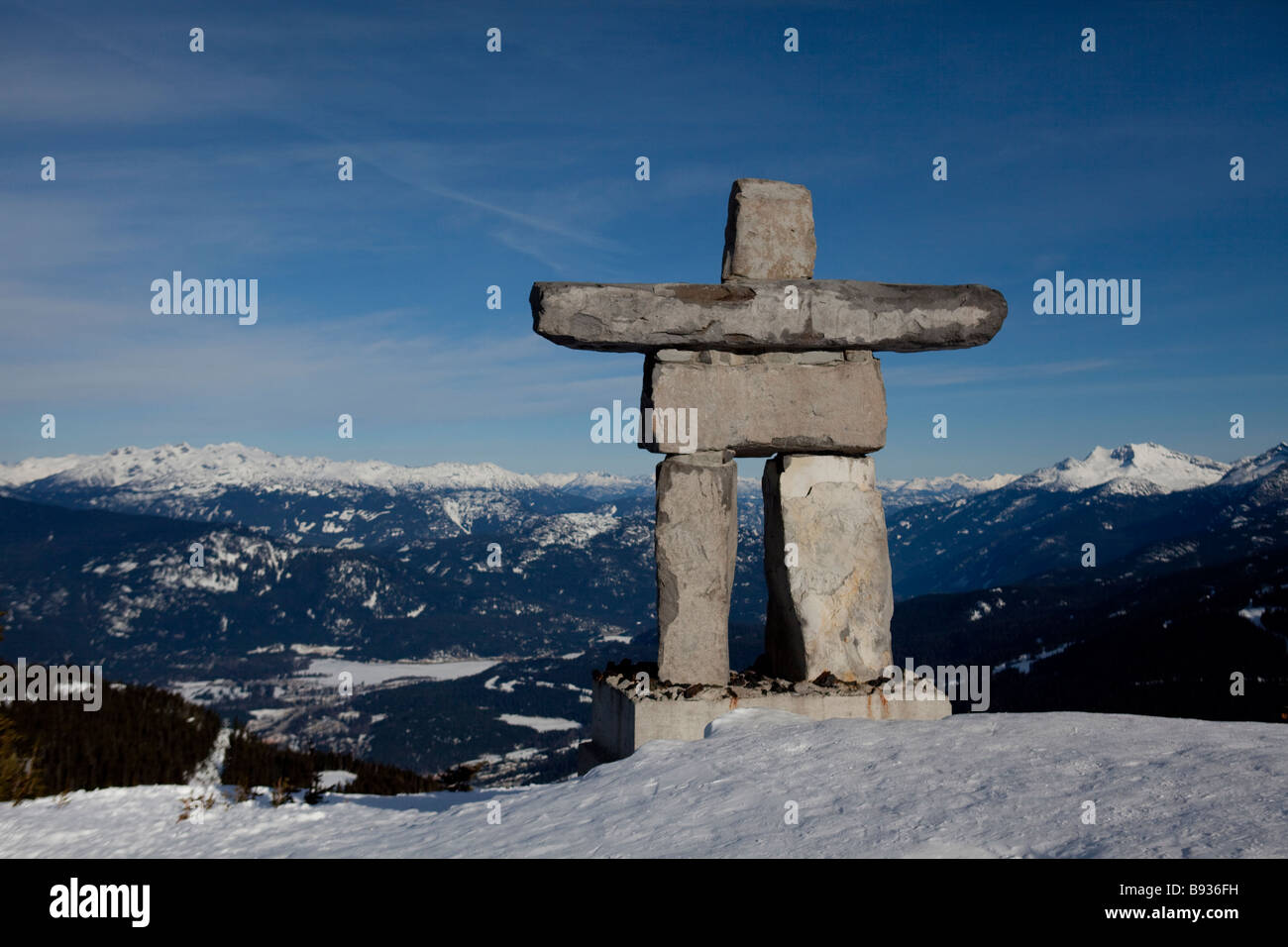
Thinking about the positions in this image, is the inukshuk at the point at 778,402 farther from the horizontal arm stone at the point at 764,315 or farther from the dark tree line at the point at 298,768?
the dark tree line at the point at 298,768

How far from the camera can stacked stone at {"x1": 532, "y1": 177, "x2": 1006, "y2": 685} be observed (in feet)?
33.9

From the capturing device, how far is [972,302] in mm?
10664

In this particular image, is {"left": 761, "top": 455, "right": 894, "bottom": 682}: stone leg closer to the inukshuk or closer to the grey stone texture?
the inukshuk

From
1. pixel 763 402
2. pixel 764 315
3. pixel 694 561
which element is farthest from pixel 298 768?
pixel 764 315

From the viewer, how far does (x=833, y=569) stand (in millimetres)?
10891

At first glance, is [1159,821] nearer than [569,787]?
Yes

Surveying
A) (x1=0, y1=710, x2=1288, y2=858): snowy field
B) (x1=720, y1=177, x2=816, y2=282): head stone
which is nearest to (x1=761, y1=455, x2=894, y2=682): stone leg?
(x1=0, y1=710, x2=1288, y2=858): snowy field

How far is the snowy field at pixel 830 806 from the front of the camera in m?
5.59

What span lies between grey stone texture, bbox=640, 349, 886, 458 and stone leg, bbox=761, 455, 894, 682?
42 cm
